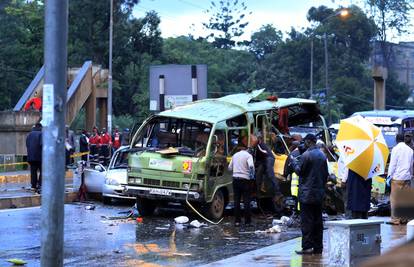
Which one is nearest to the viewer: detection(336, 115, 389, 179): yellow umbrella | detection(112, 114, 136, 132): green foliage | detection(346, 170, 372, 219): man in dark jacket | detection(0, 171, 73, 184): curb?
detection(346, 170, 372, 219): man in dark jacket

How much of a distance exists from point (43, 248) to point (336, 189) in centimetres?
998

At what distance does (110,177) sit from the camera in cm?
1806

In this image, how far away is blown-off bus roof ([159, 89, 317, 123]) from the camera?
15773 millimetres

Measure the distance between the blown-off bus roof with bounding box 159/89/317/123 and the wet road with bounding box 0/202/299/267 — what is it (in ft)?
7.27

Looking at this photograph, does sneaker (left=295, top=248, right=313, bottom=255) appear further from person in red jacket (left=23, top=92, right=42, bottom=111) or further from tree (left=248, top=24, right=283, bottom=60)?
tree (left=248, top=24, right=283, bottom=60)

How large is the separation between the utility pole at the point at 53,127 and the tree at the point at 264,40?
3420 inches

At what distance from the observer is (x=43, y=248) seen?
7.06 m

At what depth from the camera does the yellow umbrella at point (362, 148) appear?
11.6 metres

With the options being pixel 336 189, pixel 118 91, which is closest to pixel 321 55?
pixel 118 91

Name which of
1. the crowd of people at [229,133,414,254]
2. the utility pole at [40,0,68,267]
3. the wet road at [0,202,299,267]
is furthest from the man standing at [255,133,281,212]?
the utility pole at [40,0,68,267]

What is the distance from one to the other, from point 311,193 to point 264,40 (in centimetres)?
8447

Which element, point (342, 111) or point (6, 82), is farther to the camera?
point (342, 111)

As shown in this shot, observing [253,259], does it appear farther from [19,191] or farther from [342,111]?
[342,111]

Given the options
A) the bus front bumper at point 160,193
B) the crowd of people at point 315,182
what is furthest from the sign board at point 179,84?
the crowd of people at point 315,182
